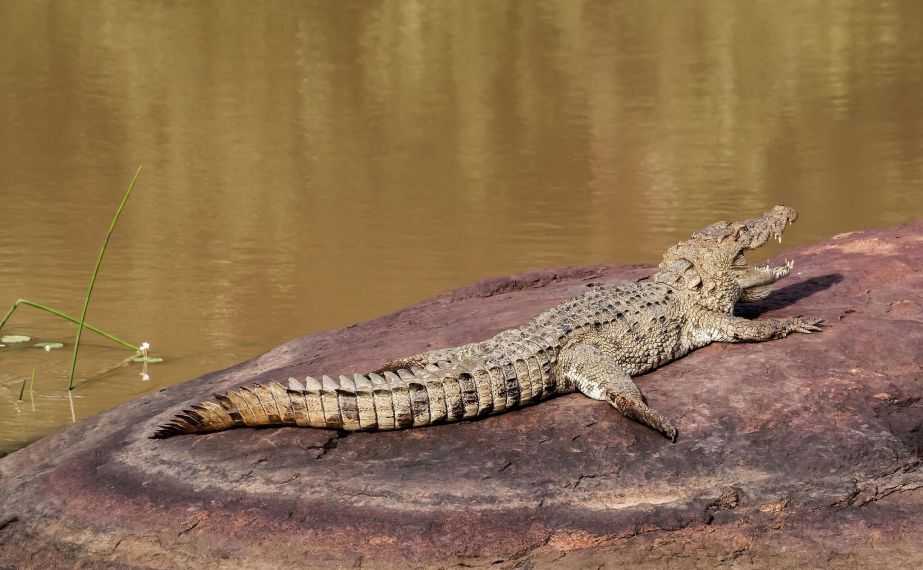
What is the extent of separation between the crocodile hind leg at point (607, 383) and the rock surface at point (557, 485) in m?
0.07

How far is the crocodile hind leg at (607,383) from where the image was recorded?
15.2ft

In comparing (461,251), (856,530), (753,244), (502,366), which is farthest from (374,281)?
(856,530)

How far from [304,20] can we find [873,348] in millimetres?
22152

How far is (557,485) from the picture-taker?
436cm

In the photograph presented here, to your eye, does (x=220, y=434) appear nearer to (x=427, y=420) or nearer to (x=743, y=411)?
(x=427, y=420)

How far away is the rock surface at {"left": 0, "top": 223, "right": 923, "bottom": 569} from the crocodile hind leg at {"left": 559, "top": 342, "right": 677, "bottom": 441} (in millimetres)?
70

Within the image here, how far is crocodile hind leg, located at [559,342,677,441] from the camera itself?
4.64 m

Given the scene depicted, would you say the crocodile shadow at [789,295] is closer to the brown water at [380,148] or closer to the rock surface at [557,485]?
the rock surface at [557,485]

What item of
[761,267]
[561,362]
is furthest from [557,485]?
[761,267]

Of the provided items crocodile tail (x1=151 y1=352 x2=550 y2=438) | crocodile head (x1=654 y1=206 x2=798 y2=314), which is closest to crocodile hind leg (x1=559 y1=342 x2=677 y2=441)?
crocodile tail (x1=151 y1=352 x2=550 y2=438)

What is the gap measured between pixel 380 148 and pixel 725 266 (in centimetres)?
1048

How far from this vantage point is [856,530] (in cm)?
421

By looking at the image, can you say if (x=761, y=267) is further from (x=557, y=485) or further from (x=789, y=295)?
(x=557, y=485)

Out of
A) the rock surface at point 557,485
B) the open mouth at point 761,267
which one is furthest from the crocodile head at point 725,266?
the rock surface at point 557,485
